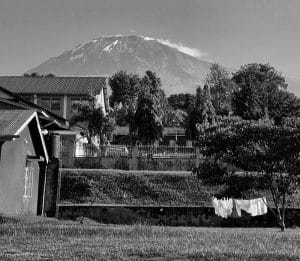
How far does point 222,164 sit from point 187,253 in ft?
38.4

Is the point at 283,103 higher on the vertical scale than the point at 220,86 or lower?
lower

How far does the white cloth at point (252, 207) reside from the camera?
24.7 meters

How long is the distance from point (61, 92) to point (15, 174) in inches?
1160

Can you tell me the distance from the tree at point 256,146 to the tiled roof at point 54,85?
2824 cm

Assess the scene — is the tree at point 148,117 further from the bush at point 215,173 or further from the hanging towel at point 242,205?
the bush at point 215,173

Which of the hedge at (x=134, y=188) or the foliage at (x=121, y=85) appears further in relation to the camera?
the foliage at (x=121, y=85)

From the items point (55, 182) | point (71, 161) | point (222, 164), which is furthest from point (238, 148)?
point (71, 161)

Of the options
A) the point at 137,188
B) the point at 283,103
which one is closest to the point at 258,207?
the point at 137,188

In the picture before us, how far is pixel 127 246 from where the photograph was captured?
9.72 m

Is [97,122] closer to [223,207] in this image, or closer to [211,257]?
[223,207]

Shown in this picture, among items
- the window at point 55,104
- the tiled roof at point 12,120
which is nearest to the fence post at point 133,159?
the tiled roof at point 12,120

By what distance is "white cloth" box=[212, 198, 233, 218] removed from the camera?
24.4m

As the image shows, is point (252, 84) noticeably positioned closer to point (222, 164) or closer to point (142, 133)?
point (142, 133)

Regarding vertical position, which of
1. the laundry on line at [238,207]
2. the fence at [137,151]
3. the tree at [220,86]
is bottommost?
the laundry on line at [238,207]
